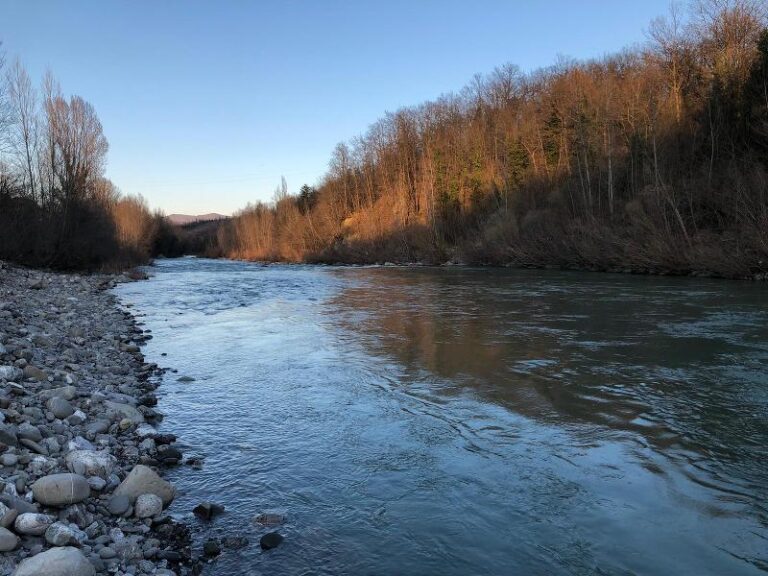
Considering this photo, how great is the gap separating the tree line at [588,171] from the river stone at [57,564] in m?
26.8

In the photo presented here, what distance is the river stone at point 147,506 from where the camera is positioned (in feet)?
15.8

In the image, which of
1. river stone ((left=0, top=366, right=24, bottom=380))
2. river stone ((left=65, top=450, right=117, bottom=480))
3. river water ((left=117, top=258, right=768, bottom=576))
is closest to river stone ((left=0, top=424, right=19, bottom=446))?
river stone ((left=65, top=450, right=117, bottom=480))

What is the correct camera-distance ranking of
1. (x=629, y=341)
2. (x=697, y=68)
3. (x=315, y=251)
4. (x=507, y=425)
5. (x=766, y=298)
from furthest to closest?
1. (x=315, y=251)
2. (x=697, y=68)
3. (x=766, y=298)
4. (x=629, y=341)
5. (x=507, y=425)

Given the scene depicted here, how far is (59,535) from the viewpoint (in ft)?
13.0

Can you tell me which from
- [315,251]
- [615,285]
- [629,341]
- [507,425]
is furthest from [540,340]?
[315,251]

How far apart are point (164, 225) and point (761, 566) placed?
12508 cm

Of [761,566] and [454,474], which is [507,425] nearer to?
[454,474]

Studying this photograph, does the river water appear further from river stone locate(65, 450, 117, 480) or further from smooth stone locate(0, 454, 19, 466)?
smooth stone locate(0, 454, 19, 466)

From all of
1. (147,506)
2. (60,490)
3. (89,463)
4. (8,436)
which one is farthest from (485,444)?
(8,436)

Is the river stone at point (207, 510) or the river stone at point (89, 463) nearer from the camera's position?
the river stone at point (207, 510)

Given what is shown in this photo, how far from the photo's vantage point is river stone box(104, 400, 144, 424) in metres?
7.20

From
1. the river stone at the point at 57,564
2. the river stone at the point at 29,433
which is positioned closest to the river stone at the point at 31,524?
the river stone at the point at 57,564

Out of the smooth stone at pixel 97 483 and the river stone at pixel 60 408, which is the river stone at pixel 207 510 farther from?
the river stone at pixel 60 408

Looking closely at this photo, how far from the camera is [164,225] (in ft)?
385
